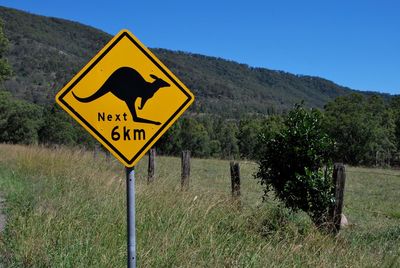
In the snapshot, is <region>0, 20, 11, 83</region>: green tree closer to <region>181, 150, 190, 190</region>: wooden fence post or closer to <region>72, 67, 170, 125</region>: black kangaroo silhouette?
<region>181, 150, 190, 190</region>: wooden fence post

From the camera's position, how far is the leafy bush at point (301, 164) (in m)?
7.21

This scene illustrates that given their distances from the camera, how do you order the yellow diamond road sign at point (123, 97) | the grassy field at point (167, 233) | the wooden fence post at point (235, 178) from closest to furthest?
→ the yellow diamond road sign at point (123, 97)
the grassy field at point (167, 233)
the wooden fence post at point (235, 178)

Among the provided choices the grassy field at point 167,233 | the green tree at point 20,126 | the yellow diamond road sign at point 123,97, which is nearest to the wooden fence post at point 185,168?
the grassy field at point 167,233

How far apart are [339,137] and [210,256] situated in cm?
6205

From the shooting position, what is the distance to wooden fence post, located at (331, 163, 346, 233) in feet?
22.4

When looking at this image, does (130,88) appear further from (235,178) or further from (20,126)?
(20,126)

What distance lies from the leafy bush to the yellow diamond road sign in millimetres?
3898

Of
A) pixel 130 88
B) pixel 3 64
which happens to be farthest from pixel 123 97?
pixel 3 64

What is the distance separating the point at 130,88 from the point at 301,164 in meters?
4.42

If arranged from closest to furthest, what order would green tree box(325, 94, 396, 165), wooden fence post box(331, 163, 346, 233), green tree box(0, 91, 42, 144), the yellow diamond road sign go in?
the yellow diamond road sign < wooden fence post box(331, 163, 346, 233) < green tree box(325, 94, 396, 165) < green tree box(0, 91, 42, 144)

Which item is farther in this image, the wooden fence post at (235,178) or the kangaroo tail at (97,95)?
the wooden fence post at (235,178)

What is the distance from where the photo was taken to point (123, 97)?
3820 mm

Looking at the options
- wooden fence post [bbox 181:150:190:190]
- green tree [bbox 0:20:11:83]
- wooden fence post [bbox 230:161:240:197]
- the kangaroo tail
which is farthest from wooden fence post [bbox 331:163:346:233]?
green tree [bbox 0:20:11:83]

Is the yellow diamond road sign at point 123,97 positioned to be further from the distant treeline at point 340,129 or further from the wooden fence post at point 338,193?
the distant treeline at point 340,129
